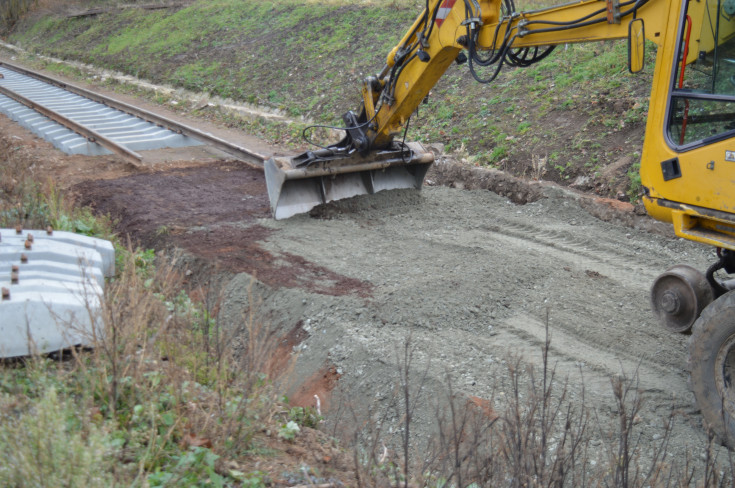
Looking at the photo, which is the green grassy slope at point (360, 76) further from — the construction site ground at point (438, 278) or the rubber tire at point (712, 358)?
the rubber tire at point (712, 358)

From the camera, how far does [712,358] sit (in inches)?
168

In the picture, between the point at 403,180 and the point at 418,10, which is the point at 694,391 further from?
the point at 418,10

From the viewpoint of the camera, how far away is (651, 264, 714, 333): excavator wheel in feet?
15.6

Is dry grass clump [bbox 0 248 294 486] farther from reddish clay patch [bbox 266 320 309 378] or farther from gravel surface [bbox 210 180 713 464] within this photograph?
gravel surface [bbox 210 180 713 464]

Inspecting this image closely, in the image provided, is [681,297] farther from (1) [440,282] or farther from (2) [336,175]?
(2) [336,175]

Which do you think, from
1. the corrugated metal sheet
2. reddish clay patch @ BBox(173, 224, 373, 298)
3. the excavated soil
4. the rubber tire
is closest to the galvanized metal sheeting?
the excavated soil

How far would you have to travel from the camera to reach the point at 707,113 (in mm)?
4305

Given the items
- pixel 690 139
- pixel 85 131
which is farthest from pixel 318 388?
pixel 85 131

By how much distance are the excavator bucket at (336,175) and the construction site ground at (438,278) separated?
0.20 m

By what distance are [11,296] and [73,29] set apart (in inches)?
1094

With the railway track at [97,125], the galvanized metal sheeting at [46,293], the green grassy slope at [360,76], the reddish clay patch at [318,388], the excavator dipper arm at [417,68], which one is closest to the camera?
the galvanized metal sheeting at [46,293]

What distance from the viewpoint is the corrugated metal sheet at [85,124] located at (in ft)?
39.5

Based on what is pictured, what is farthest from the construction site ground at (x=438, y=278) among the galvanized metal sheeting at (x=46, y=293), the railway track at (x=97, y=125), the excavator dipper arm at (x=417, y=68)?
the railway track at (x=97, y=125)

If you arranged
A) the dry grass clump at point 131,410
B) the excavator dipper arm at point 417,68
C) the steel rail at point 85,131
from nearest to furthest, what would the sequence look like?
the dry grass clump at point 131,410 < the excavator dipper arm at point 417,68 < the steel rail at point 85,131
